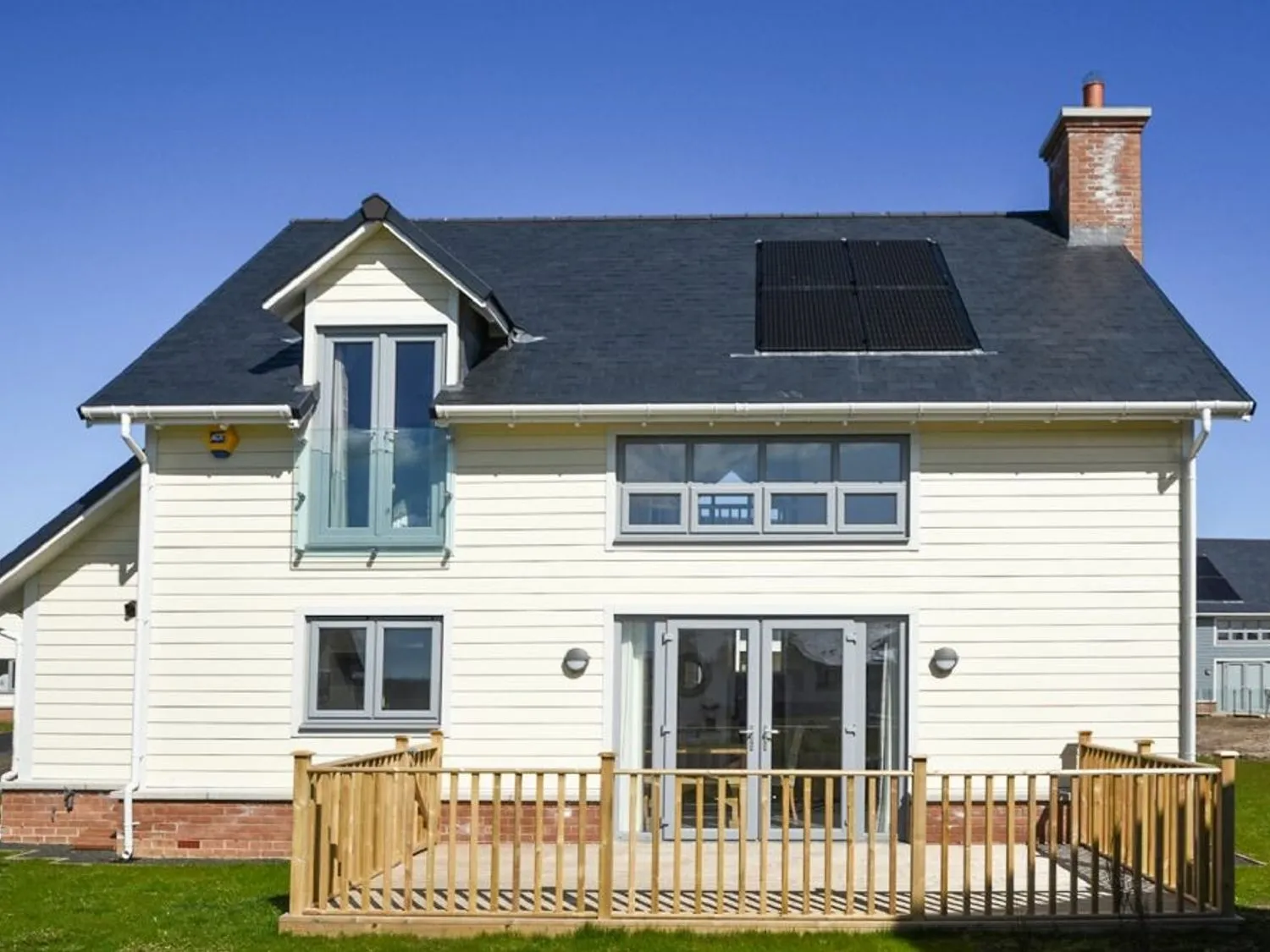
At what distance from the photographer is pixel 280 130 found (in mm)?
14742

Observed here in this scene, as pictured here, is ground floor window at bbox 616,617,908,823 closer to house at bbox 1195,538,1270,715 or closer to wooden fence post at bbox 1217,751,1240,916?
wooden fence post at bbox 1217,751,1240,916

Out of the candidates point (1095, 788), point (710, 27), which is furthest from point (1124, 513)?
point (710, 27)

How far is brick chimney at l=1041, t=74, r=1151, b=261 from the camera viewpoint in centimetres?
1767

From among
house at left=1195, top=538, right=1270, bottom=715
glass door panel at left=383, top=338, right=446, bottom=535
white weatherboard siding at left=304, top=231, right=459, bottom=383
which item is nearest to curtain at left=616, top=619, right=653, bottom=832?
glass door panel at left=383, top=338, right=446, bottom=535

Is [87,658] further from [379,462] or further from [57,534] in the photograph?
[379,462]

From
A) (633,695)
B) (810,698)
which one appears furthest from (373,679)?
(810,698)

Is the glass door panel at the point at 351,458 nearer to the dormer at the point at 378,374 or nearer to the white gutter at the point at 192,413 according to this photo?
the dormer at the point at 378,374

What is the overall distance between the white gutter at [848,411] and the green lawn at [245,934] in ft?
13.5

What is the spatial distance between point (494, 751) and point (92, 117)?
7.38m

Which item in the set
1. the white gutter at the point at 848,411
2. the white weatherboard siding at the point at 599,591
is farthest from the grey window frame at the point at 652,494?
the white gutter at the point at 848,411

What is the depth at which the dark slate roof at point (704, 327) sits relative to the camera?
14.5m

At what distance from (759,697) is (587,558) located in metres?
2.07

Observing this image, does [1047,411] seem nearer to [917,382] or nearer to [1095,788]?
[917,382]

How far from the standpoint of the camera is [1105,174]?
17719mm
